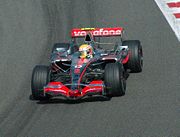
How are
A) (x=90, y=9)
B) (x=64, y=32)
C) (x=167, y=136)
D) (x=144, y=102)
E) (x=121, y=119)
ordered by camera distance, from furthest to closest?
1. (x=90, y=9)
2. (x=64, y=32)
3. (x=144, y=102)
4. (x=121, y=119)
5. (x=167, y=136)

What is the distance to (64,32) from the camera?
22766 millimetres

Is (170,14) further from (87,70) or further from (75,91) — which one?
(75,91)

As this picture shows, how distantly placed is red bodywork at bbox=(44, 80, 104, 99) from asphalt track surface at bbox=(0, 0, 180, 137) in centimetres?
29

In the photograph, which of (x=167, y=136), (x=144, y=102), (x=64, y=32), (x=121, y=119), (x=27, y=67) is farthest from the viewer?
(x=64, y=32)

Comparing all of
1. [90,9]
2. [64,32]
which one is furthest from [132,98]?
[90,9]

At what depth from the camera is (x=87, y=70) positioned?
16922 millimetres

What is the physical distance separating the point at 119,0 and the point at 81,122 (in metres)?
11.9

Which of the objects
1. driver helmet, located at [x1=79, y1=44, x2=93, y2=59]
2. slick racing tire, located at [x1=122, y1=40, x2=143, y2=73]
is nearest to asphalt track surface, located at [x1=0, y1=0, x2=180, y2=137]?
slick racing tire, located at [x1=122, y1=40, x2=143, y2=73]

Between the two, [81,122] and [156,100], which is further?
[156,100]

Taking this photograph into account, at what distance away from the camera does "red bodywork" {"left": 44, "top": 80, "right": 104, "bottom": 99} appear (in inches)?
622

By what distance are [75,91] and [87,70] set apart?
1227 millimetres

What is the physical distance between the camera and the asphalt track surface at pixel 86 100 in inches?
565

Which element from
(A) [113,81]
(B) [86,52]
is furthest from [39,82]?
(A) [113,81]

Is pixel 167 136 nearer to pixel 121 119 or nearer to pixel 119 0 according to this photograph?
pixel 121 119
